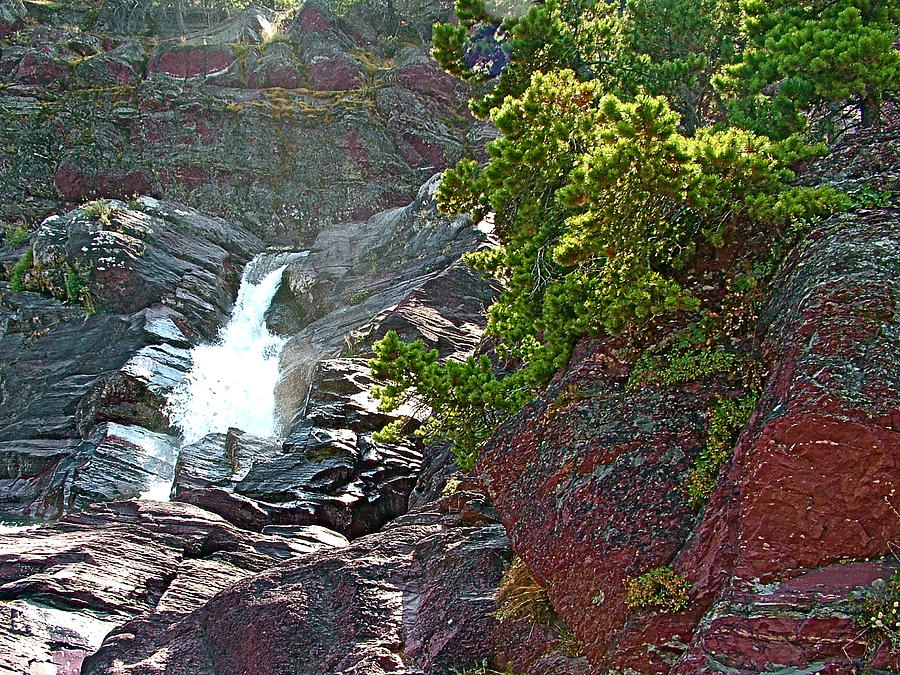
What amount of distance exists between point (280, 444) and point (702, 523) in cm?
1764

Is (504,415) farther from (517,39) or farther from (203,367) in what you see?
(203,367)

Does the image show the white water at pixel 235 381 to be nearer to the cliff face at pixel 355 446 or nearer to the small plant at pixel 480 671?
the cliff face at pixel 355 446

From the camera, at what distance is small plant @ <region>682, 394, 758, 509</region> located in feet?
23.5

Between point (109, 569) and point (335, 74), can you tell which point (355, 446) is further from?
point (335, 74)

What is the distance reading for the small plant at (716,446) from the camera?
716 centimetres

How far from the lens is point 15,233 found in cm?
4031

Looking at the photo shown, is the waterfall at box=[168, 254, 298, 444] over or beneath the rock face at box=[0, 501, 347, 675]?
over

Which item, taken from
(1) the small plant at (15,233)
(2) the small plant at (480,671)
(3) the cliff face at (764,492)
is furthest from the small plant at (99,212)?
(2) the small plant at (480,671)

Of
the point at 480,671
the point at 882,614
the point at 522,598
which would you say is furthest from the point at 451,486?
the point at 882,614

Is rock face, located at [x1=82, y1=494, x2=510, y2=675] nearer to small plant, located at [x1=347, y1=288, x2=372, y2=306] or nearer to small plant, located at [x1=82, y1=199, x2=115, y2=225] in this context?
A: small plant, located at [x1=347, y1=288, x2=372, y2=306]

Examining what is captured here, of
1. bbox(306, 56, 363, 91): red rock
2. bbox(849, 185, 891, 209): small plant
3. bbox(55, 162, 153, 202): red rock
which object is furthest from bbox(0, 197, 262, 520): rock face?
bbox(849, 185, 891, 209): small plant

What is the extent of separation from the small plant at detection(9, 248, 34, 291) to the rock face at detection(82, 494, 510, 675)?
26.8 metres

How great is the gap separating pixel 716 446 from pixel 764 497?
1.42 meters

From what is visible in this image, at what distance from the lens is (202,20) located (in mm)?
61500
